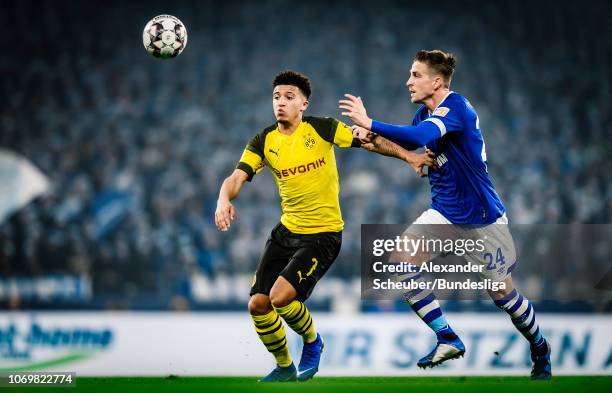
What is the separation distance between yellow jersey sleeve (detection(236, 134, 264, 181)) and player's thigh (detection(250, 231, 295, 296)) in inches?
24.9

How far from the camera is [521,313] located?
6316mm

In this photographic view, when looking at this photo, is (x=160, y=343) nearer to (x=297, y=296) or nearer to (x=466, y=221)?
(x=297, y=296)

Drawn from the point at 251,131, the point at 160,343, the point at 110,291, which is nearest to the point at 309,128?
the point at 160,343

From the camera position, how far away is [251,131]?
17188 millimetres

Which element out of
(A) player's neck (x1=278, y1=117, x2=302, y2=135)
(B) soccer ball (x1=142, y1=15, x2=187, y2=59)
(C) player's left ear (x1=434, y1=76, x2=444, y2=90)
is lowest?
(A) player's neck (x1=278, y1=117, x2=302, y2=135)

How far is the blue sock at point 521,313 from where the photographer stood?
6.29 meters

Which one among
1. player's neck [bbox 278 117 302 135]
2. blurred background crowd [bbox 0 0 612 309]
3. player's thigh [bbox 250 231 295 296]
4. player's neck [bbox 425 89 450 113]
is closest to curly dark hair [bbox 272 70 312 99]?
player's neck [bbox 278 117 302 135]

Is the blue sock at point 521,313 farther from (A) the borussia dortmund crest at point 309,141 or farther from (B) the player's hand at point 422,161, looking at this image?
(A) the borussia dortmund crest at point 309,141

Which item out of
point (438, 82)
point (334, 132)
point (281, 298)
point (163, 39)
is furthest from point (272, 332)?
point (163, 39)

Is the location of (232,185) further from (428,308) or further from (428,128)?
(428,308)

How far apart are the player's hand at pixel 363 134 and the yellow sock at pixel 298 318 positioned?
139cm

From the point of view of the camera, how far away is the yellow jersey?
6.46 metres

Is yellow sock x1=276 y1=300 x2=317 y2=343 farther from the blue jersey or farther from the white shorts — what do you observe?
the blue jersey

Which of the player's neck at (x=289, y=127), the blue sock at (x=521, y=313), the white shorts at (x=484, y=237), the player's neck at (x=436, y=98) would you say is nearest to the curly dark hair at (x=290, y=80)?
the player's neck at (x=289, y=127)
